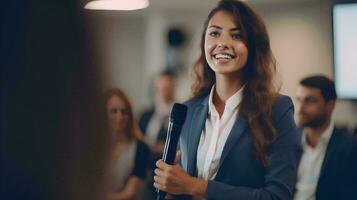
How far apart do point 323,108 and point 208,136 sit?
22cm

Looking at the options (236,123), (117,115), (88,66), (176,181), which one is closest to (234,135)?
(236,123)

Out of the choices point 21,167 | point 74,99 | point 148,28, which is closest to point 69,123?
point 74,99

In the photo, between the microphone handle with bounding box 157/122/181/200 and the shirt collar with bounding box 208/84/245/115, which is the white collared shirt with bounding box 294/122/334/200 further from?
the microphone handle with bounding box 157/122/181/200

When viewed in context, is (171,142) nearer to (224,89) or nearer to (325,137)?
(224,89)

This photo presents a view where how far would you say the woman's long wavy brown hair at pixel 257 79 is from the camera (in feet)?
3.58

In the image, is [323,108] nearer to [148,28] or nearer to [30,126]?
[148,28]

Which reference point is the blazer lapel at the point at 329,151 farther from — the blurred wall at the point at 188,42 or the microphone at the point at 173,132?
the microphone at the point at 173,132

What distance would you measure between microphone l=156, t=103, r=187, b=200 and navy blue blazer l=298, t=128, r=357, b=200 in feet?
0.75

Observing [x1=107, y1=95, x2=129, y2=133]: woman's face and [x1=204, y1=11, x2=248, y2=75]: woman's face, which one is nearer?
[x1=204, y1=11, x2=248, y2=75]: woman's face

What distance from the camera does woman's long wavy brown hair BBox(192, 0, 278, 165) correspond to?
109 cm

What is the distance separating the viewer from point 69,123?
4.19 feet

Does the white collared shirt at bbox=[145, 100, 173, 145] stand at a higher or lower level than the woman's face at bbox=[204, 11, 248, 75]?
lower

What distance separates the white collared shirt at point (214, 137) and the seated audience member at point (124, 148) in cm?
13

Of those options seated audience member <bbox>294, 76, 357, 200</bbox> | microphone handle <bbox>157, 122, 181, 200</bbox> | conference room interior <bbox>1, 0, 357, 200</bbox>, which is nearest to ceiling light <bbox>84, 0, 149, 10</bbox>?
conference room interior <bbox>1, 0, 357, 200</bbox>
